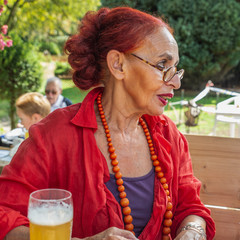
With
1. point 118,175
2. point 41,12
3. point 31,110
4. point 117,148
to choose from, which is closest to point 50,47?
point 41,12

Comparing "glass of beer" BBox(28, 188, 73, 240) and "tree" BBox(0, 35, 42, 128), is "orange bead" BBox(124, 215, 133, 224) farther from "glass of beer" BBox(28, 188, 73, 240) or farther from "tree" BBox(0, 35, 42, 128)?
"tree" BBox(0, 35, 42, 128)

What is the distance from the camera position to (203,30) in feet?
46.8

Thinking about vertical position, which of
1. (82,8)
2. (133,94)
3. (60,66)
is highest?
(82,8)

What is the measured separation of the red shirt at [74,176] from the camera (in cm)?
150

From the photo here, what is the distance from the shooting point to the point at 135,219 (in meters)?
1.76

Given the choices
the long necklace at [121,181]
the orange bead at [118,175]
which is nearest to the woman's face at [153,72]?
the long necklace at [121,181]

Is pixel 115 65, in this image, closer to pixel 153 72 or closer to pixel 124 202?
pixel 153 72

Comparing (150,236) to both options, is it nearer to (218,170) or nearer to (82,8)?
(218,170)

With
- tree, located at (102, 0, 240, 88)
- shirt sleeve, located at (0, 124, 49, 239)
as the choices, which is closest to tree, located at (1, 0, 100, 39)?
tree, located at (102, 0, 240, 88)

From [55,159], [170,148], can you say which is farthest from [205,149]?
[55,159]

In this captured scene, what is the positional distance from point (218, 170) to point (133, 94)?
3.54ft

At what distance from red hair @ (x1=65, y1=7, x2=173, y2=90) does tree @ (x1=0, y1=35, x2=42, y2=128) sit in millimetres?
7142

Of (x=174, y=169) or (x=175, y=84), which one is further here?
(x=174, y=169)

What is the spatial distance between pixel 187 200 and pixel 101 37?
956 mm
